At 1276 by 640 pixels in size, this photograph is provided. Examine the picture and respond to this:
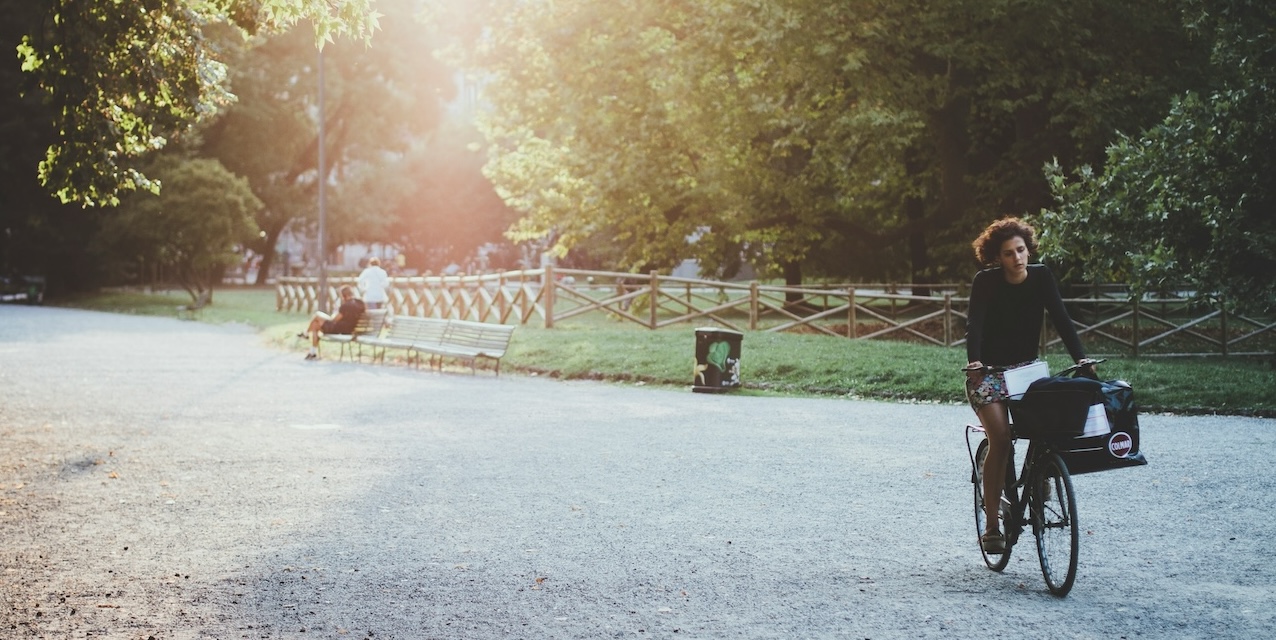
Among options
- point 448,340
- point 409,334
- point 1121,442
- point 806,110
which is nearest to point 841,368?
point 448,340

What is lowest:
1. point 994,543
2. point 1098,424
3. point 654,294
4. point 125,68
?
point 994,543

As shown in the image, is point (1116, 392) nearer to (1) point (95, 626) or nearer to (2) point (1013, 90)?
(1) point (95, 626)

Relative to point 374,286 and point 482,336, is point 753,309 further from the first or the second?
point 374,286

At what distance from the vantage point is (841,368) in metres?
17.0

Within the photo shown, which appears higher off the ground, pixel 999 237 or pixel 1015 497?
pixel 999 237

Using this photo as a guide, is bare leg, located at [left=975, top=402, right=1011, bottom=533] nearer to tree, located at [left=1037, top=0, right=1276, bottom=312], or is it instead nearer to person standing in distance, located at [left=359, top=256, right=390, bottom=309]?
tree, located at [left=1037, top=0, right=1276, bottom=312]

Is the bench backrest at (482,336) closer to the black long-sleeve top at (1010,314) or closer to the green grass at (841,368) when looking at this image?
the green grass at (841,368)

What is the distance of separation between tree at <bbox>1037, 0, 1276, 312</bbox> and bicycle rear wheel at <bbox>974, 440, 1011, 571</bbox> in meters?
10.6

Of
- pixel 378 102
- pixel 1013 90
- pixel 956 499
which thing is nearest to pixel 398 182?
pixel 378 102

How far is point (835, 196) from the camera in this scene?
30.2 metres

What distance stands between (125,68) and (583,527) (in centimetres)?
640

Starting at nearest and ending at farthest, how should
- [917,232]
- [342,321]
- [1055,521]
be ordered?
[1055,521], [342,321], [917,232]

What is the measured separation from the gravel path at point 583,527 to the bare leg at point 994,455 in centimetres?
35

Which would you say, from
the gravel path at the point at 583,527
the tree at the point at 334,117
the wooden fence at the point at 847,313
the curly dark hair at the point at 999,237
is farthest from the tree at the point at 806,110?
the tree at the point at 334,117
